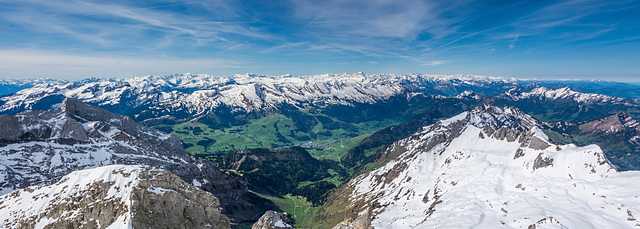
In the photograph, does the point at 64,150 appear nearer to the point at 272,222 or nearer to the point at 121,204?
the point at 121,204

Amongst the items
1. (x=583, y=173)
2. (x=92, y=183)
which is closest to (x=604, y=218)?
(x=583, y=173)

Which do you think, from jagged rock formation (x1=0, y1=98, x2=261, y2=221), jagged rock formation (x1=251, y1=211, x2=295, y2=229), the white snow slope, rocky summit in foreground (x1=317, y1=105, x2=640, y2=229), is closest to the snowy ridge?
jagged rock formation (x1=0, y1=98, x2=261, y2=221)

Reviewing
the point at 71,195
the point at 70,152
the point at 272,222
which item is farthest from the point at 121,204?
the point at 70,152

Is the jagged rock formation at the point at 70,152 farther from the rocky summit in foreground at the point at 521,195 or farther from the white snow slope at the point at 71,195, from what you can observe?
the rocky summit in foreground at the point at 521,195

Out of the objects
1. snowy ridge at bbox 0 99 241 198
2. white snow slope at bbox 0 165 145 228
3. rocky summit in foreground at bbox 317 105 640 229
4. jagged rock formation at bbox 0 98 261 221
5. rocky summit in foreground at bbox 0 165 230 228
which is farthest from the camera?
jagged rock formation at bbox 0 98 261 221

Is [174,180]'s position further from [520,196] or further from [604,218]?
[520,196]

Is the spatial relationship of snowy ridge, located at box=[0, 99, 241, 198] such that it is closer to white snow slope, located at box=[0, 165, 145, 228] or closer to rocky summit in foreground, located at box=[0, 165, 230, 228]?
white snow slope, located at box=[0, 165, 145, 228]
